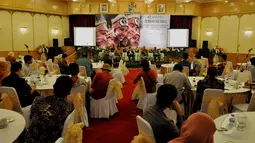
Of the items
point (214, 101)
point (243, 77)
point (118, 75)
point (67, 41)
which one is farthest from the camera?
point (67, 41)

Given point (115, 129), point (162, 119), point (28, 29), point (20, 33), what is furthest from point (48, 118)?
point (28, 29)

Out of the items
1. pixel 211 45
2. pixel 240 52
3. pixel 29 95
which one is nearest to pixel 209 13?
pixel 211 45

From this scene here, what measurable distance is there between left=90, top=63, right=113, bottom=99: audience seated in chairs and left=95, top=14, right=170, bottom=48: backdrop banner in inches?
377

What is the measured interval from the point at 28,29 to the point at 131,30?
18.8 ft

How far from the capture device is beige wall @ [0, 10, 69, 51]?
1126 centimetres

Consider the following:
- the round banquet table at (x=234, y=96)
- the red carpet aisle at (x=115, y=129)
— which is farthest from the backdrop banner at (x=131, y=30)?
the round banquet table at (x=234, y=96)

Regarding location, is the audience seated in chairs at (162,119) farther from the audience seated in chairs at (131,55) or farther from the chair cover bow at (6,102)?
the audience seated in chairs at (131,55)

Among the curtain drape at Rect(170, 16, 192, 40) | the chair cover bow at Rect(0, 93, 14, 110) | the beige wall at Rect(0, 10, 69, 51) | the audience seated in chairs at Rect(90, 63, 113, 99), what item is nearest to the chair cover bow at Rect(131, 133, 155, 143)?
the chair cover bow at Rect(0, 93, 14, 110)

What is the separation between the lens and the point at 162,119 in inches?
98.5

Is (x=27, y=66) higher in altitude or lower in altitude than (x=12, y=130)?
higher

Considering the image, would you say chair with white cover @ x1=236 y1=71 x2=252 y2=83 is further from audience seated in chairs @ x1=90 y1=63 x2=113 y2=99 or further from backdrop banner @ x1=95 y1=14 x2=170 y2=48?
backdrop banner @ x1=95 y1=14 x2=170 y2=48

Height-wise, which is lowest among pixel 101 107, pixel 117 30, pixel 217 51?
pixel 101 107

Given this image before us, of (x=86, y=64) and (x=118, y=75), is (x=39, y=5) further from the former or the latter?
(x=118, y=75)

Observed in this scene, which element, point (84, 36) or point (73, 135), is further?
point (84, 36)
